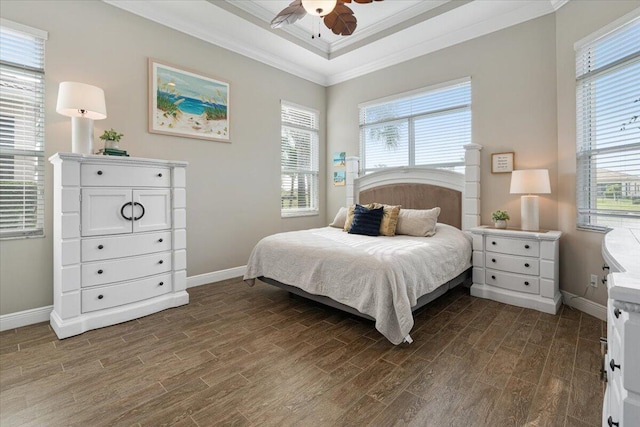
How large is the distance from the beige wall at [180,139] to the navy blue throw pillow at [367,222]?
4.92 feet

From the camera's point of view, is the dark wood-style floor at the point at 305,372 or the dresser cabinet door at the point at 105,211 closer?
the dark wood-style floor at the point at 305,372

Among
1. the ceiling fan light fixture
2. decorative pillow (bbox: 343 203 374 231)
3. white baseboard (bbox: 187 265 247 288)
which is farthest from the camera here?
decorative pillow (bbox: 343 203 374 231)

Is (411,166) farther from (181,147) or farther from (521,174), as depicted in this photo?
(181,147)

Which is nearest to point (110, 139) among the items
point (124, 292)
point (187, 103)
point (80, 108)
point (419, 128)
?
point (80, 108)

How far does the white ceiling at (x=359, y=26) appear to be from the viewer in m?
3.32

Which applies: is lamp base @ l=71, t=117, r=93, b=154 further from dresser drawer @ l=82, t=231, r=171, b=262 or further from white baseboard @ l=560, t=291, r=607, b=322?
white baseboard @ l=560, t=291, r=607, b=322

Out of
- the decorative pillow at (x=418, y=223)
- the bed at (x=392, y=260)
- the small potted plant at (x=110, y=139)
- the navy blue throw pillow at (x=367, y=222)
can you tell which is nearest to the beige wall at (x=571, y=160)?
the bed at (x=392, y=260)

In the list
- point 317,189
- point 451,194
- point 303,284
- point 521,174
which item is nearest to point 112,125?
point 303,284

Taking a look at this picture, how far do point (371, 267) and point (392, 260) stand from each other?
170 millimetres

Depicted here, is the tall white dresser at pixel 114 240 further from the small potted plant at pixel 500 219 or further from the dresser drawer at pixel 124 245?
the small potted plant at pixel 500 219

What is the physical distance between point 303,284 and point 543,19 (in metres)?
3.76

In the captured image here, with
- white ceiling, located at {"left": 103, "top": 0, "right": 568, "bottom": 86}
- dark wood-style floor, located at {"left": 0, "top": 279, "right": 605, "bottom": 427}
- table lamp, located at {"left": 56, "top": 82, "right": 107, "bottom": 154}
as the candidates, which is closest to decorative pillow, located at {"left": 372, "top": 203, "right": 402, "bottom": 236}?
dark wood-style floor, located at {"left": 0, "top": 279, "right": 605, "bottom": 427}

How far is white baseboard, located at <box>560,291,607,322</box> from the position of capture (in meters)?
2.68

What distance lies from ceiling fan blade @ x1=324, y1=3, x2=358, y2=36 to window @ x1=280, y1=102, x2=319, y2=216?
8.10ft
